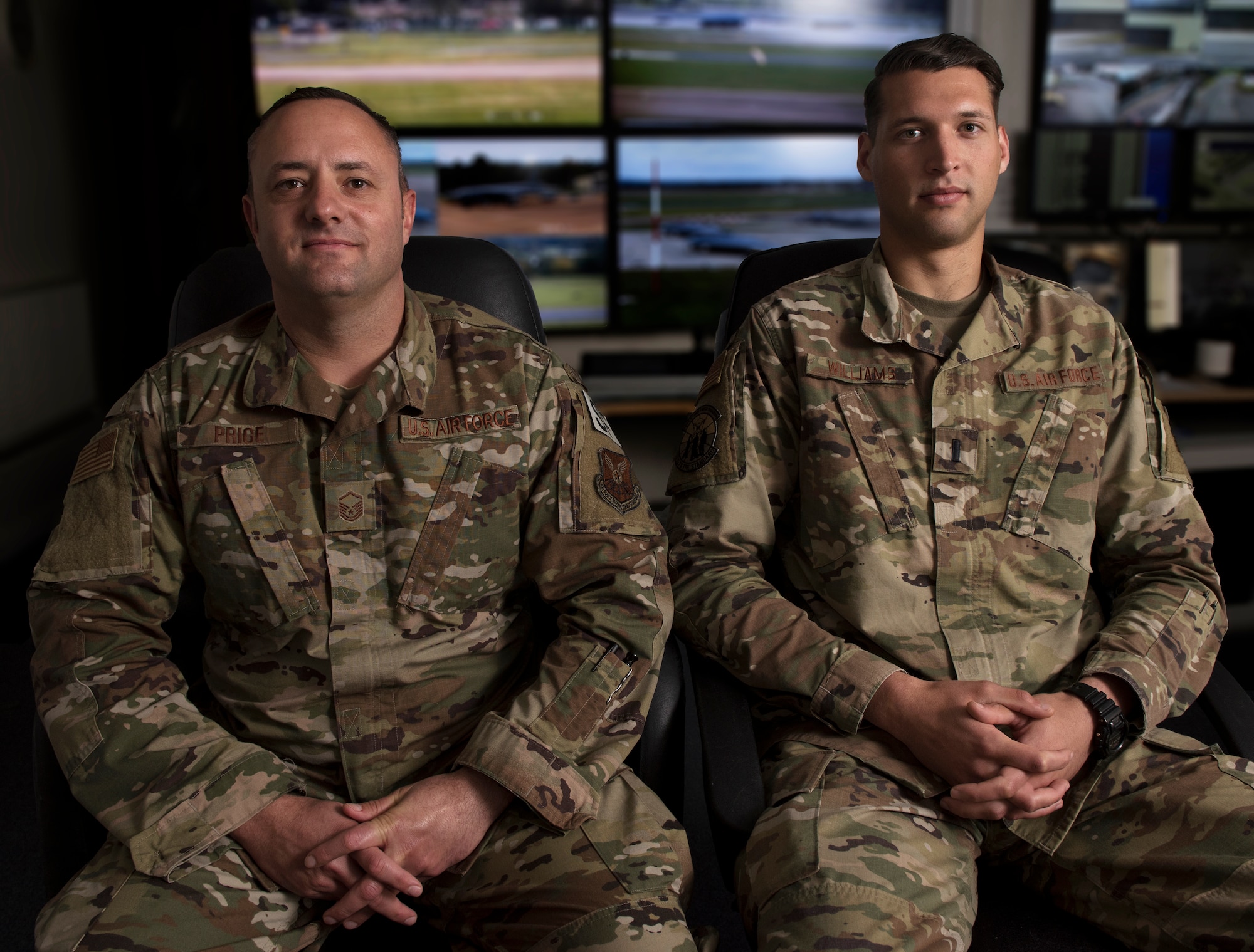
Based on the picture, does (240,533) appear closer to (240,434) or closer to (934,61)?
(240,434)

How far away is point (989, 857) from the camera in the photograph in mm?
1292

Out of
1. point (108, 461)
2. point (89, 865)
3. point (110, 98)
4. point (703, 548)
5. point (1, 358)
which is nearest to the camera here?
point (89, 865)

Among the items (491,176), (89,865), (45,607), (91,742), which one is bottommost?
(89,865)

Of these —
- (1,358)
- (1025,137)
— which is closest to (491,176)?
(1,358)

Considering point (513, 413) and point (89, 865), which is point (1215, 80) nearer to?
point (513, 413)

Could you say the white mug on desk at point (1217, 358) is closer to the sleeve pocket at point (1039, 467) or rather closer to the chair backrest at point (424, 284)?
the sleeve pocket at point (1039, 467)

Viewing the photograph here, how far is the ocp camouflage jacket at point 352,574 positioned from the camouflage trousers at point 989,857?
23cm

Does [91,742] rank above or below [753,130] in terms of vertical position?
below

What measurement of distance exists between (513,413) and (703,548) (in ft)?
1.05

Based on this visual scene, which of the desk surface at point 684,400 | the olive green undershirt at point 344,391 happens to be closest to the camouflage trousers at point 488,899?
the olive green undershirt at point 344,391

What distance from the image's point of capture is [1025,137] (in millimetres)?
3420

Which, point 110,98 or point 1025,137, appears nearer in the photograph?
point 110,98

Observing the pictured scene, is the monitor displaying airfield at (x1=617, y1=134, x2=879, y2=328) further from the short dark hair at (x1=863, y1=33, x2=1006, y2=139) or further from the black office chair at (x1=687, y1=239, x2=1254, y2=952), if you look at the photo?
the black office chair at (x1=687, y1=239, x2=1254, y2=952)

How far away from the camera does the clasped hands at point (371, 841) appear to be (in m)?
1.11
